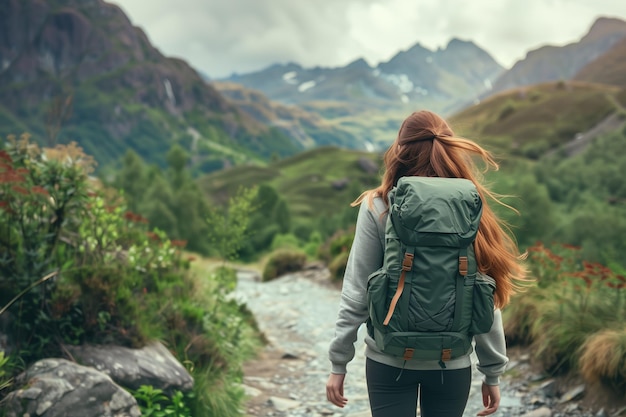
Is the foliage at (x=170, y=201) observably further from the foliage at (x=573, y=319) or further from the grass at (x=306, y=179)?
the grass at (x=306, y=179)

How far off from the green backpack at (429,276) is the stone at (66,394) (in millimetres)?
2818

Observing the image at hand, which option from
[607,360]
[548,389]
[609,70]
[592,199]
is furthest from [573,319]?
[609,70]

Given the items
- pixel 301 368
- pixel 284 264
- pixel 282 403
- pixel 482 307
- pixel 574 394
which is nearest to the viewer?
pixel 482 307

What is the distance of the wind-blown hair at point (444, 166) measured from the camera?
244cm

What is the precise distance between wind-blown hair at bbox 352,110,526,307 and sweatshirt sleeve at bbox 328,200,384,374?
0.11 meters

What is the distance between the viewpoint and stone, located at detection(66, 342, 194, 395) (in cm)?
466

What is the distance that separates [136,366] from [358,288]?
3098 millimetres

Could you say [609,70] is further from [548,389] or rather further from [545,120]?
[548,389]

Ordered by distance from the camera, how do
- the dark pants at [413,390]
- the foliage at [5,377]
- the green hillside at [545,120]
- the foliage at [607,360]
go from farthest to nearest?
the green hillside at [545,120], the foliage at [607,360], the foliage at [5,377], the dark pants at [413,390]

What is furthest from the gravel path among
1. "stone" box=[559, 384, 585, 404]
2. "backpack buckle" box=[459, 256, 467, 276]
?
"backpack buckle" box=[459, 256, 467, 276]

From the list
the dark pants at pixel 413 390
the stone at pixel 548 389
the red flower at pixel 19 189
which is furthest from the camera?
the stone at pixel 548 389

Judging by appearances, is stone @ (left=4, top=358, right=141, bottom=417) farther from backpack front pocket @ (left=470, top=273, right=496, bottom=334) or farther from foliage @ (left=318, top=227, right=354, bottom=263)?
foliage @ (left=318, top=227, right=354, bottom=263)

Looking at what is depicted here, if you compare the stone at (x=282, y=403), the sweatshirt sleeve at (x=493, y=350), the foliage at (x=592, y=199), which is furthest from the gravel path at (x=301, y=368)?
the foliage at (x=592, y=199)

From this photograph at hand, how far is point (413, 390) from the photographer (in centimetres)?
238
